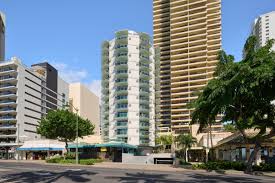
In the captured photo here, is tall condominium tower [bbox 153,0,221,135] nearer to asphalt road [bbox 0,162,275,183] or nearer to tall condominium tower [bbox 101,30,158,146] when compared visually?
tall condominium tower [bbox 101,30,158,146]

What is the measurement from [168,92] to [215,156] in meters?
87.1

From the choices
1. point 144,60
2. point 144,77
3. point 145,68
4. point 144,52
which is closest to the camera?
point 144,77

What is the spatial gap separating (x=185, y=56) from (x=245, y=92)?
115 m

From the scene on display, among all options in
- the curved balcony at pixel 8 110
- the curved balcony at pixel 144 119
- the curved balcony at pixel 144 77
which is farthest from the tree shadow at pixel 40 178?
the curved balcony at pixel 144 77

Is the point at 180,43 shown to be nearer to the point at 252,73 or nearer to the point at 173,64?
the point at 173,64

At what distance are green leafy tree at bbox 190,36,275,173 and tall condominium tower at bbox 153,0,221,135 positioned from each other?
96.3 meters

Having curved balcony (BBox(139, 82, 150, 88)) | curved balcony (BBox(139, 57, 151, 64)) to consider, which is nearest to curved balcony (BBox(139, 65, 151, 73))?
curved balcony (BBox(139, 57, 151, 64))

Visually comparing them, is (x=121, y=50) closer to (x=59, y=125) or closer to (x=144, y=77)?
(x=144, y=77)

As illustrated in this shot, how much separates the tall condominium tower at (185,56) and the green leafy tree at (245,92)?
9632 centimetres

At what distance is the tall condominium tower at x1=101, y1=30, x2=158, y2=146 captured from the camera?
11781 cm

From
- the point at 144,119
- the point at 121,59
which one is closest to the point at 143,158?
the point at 144,119

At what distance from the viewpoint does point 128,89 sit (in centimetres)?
11950

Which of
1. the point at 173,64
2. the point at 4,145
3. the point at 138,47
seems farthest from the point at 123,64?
the point at 4,145

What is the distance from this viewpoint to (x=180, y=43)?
15125 cm
